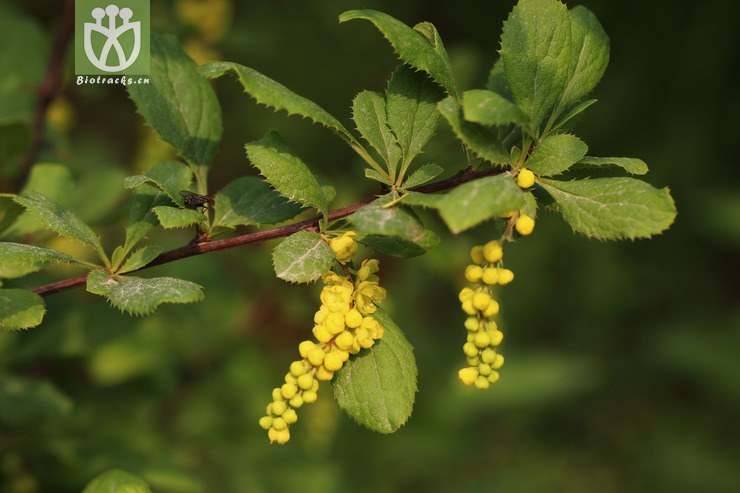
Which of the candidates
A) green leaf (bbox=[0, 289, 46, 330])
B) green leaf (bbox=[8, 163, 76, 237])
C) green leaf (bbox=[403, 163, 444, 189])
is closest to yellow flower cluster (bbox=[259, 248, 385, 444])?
green leaf (bbox=[403, 163, 444, 189])

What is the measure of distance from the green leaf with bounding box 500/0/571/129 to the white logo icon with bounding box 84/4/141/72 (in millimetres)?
896

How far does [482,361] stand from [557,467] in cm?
274

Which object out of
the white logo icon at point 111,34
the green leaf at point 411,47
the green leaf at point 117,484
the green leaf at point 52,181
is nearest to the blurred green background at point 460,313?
the white logo icon at point 111,34

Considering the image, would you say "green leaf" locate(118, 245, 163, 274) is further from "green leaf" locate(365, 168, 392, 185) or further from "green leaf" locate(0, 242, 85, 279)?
"green leaf" locate(365, 168, 392, 185)

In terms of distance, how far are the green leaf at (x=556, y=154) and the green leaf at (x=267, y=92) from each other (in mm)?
348

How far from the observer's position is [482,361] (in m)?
1.34

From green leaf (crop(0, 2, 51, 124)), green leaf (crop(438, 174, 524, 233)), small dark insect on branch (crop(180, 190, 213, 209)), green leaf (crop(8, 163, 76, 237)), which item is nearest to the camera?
green leaf (crop(438, 174, 524, 233))

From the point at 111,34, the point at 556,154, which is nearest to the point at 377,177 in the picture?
the point at 556,154

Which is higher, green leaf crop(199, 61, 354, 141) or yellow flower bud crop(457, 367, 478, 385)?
green leaf crop(199, 61, 354, 141)

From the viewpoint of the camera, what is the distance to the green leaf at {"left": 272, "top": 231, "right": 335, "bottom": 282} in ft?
3.94

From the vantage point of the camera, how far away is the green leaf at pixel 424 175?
4.32ft

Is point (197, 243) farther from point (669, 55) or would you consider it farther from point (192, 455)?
point (669, 55)

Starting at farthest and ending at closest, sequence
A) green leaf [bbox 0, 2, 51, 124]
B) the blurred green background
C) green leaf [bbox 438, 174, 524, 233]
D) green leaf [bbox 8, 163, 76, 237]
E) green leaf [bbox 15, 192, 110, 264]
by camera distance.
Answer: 1. the blurred green background
2. green leaf [bbox 0, 2, 51, 124]
3. green leaf [bbox 8, 163, 76, 237]
4. green leaf [bbox 15, 192, 110, 264]
5. green leaf [bbox 438, 174, 524, 233]

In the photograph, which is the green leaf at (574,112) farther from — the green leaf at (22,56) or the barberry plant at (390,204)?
the green leaf at (22,56)
